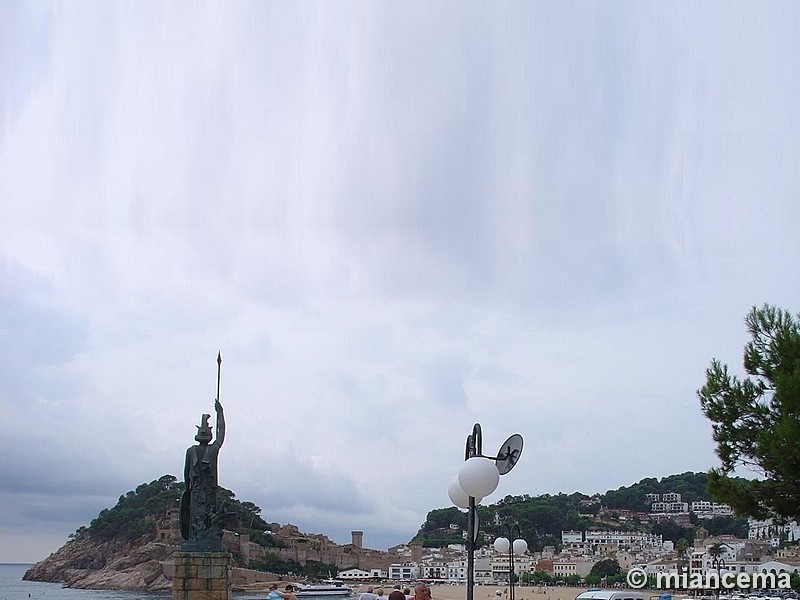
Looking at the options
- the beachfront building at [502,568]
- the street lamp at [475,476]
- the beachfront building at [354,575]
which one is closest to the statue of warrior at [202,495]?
the street lamp at [475,476]

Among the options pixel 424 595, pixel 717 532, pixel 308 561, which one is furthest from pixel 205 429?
pixel 717 532

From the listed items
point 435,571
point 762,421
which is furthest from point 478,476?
point 435,571

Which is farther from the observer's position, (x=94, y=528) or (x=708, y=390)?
(x=94, y=528)

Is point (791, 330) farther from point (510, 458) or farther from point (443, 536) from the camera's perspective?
point (443, 536)

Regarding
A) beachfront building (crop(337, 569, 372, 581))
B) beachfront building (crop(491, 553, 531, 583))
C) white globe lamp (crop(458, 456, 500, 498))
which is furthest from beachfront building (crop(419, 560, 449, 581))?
white globe lamp (crop(458, 456, 500, 498))

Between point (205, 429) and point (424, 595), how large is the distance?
6444mm

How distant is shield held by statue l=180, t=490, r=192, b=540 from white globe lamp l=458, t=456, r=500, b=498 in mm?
8890

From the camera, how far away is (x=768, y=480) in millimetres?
13547

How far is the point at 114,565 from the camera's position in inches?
4218

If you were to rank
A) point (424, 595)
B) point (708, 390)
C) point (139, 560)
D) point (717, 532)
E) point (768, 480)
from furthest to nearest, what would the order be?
point (717, 532) → point (139, 560) → point (708, 390) → point (768, 480) → point (424, 595)

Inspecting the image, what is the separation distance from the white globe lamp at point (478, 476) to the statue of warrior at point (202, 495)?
27.7 ft

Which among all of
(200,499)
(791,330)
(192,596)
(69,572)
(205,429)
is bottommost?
(69,572)

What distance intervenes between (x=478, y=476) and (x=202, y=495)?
28.9ft

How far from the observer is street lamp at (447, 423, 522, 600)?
805cm
